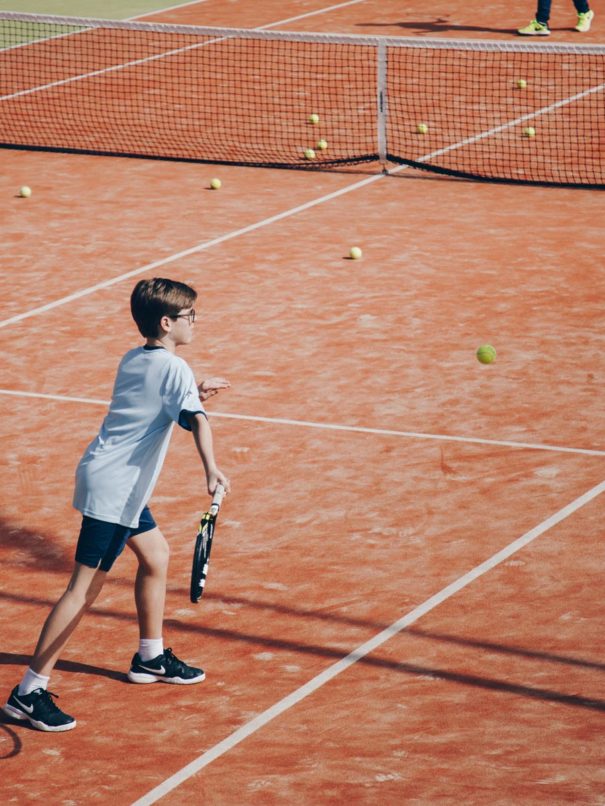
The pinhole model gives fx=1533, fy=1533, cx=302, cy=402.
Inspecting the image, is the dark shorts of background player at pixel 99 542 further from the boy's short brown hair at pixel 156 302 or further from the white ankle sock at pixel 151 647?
the boy's short brown hair at pixel 156 302

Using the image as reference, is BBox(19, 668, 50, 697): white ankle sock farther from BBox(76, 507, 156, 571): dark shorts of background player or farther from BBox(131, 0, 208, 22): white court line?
BBox(131, 0, 208, 22): white court line

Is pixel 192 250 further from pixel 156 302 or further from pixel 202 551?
pixel 202 551

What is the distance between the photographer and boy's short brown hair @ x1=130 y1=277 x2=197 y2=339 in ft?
18.4

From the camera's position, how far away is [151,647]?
5.98m

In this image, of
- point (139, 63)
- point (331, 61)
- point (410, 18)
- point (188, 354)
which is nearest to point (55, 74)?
point (139, 63)

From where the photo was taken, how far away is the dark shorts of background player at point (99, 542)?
5.64m

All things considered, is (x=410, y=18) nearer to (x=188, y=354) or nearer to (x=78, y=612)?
(x=188, y=354)

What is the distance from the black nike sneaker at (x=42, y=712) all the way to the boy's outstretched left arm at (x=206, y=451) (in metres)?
1.06

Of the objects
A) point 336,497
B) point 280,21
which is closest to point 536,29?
point 280,21

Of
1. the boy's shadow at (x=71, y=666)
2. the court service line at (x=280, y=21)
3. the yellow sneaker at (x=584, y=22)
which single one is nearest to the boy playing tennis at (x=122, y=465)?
the boy's shadow at (x=71, y=666)

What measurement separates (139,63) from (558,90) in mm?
5853

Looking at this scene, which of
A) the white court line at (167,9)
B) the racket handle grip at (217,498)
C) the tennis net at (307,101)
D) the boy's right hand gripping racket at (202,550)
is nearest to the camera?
the racket handle grip at (217,498)

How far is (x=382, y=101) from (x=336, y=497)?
27.1 feet

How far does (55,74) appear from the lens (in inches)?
805
